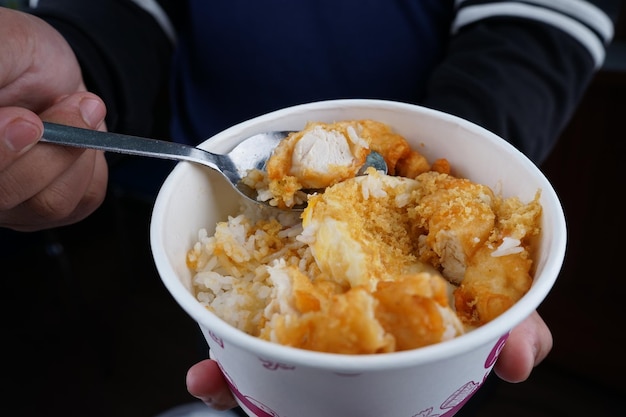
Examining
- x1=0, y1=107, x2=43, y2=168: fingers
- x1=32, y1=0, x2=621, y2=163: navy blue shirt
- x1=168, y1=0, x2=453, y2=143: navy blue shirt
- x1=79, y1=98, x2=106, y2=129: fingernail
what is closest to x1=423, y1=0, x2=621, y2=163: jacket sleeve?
x1=32, y1=0, x2=621, y2=163: navy blue shirt

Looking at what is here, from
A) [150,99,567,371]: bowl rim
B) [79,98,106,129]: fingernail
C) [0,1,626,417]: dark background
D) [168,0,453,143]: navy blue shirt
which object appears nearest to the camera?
[150,99,567,371]: bowl rim

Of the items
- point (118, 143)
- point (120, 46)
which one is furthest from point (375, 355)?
point (120, 46)

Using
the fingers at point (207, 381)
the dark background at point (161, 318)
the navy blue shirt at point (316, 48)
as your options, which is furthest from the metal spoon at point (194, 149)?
the dark background at point (161, 318)

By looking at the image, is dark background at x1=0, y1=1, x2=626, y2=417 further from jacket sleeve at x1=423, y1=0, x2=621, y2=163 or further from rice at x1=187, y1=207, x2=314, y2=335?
rice at x1=187, y1=207, x2=314, y2=335

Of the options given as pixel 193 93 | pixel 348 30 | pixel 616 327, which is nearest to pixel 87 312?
pixel 193 93

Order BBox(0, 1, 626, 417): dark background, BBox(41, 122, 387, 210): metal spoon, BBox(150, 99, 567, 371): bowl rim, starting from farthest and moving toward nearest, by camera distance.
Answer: BBox(0, 1, 626, 417): dark background → BBox(41, 122, 387, 210): metal spoon → BBox(150, 99, 567, 371): bowl rim

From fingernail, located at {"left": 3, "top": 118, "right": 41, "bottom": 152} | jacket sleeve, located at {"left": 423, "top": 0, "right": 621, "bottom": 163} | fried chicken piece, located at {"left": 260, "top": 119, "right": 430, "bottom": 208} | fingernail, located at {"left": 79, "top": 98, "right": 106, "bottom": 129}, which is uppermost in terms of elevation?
fingernail, located at {"left": 3, "top": 118, "right": 41, "bottom": 152}

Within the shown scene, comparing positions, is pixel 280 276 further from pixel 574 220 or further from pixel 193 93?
pixel 574 220
